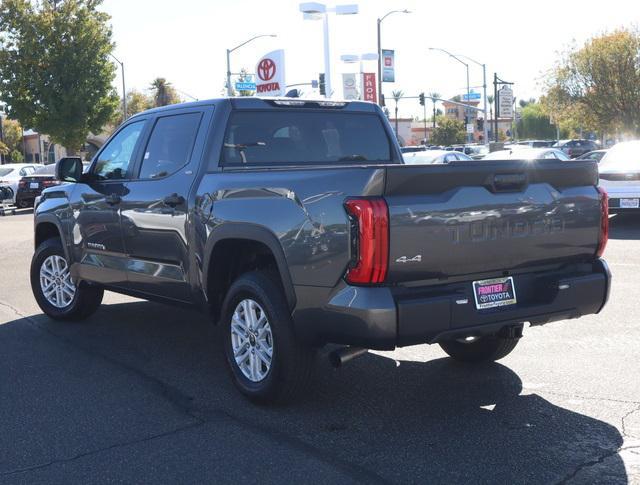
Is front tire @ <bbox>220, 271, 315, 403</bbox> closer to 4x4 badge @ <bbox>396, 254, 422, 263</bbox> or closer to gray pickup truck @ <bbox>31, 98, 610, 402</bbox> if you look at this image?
gray pickup truck @ <bbox>31, 98, 610, 402</bbox>

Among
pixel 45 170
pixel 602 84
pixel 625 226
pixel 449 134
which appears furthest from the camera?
pixel 449 134

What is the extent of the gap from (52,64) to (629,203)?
2993cm

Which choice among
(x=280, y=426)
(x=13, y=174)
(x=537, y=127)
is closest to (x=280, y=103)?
(x=280, y=426)

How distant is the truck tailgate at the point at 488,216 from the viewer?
432cm

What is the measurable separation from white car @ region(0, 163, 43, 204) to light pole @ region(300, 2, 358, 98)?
10957 mm

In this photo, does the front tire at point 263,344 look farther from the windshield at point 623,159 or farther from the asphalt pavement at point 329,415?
the windshield at point 623,159

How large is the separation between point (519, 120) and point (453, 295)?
444 ft

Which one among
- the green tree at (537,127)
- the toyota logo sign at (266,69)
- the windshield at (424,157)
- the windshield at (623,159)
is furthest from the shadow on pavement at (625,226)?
the green tree at (537,127)

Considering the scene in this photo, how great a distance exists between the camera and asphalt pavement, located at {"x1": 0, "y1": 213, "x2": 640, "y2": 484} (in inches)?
162

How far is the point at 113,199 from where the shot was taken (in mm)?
6590

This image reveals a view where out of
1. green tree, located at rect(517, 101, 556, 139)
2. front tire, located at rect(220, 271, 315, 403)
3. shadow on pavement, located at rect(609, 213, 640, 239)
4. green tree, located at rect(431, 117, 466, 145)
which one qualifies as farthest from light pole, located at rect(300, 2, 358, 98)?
green tree, located at rect(517, 101, 556, 139)

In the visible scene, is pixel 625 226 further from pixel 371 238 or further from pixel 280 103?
pixel 371 238

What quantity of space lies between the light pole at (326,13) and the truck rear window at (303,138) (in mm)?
21278

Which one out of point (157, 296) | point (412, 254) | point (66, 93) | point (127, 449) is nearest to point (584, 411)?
point (412, 254)
